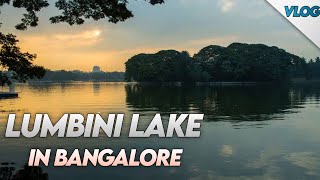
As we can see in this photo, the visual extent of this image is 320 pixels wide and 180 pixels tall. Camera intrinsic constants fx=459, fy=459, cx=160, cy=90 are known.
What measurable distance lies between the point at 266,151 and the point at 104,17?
480 inches

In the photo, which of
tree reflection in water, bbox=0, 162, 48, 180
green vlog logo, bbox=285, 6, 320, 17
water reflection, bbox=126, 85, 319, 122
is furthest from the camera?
water reflection, bbox=126, 85, 319, 122

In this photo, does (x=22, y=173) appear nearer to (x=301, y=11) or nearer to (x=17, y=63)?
(x=17, y=63)

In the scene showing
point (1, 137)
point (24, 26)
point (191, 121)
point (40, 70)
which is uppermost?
point (24, 26)

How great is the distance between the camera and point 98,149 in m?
27.1

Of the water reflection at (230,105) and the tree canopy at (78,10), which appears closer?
the tree canopy at (78,10)

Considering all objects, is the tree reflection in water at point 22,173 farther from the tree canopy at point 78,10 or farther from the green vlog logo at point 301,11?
the green vlog logo at point 301,11

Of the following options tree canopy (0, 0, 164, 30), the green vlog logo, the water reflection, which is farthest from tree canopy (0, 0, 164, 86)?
the water reflection

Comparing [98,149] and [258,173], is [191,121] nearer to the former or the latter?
[258,173]

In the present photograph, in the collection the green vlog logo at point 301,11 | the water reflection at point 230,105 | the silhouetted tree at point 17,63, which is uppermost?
the green vlog logo at point 301,11

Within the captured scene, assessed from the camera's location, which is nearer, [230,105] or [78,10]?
[78,10]

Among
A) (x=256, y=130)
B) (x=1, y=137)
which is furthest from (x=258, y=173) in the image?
(x=1, y=137)

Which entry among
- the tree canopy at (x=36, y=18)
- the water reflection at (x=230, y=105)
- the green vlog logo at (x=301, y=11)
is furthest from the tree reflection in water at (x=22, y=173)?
the water reflection at (x=230, y=105)

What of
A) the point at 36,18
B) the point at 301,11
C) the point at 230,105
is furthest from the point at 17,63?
the point at 230,105

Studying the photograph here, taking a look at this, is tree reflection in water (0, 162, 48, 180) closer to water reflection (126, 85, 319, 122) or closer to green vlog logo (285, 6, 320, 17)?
green vlog logo (285, 6, 320, 17)
